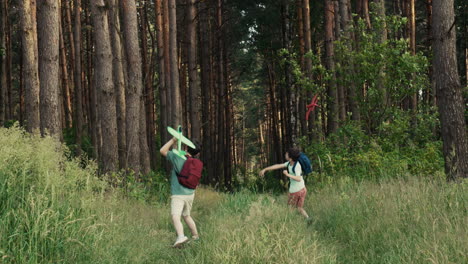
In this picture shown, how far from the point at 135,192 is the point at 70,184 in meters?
4.32

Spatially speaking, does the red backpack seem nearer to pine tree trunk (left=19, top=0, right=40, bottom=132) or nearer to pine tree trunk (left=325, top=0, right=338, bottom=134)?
pine tree trunk (left=19, top=0, right=40, bottom=132)

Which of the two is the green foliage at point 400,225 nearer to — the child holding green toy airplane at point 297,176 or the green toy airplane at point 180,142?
the child holding green toy airplane at point 297,176

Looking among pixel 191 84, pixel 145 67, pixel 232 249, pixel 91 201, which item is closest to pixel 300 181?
pixel 232 249

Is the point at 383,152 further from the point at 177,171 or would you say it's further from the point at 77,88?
the point at 77,88

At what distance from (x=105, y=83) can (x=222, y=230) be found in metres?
6.26

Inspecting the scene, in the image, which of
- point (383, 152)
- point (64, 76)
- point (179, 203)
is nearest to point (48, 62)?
point (179, 203)

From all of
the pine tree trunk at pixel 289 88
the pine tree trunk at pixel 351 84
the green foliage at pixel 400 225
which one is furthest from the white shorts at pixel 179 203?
the pine tree trunk at pixel 289 88

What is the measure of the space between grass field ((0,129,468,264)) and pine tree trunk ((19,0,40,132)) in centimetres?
374

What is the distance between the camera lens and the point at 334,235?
6.80 m

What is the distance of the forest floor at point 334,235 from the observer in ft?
16.3

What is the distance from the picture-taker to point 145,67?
25453 mm

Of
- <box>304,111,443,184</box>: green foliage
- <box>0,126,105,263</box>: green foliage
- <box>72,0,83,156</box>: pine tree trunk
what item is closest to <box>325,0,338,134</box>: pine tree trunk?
<box>304,111,443,184</box>: green foliage

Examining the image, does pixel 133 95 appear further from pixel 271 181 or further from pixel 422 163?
pixel 271 181

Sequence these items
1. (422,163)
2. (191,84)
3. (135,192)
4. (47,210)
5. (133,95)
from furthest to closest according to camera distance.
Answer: (191,84) < (133,95) < (422,163) < (135,192) < (47,210)
